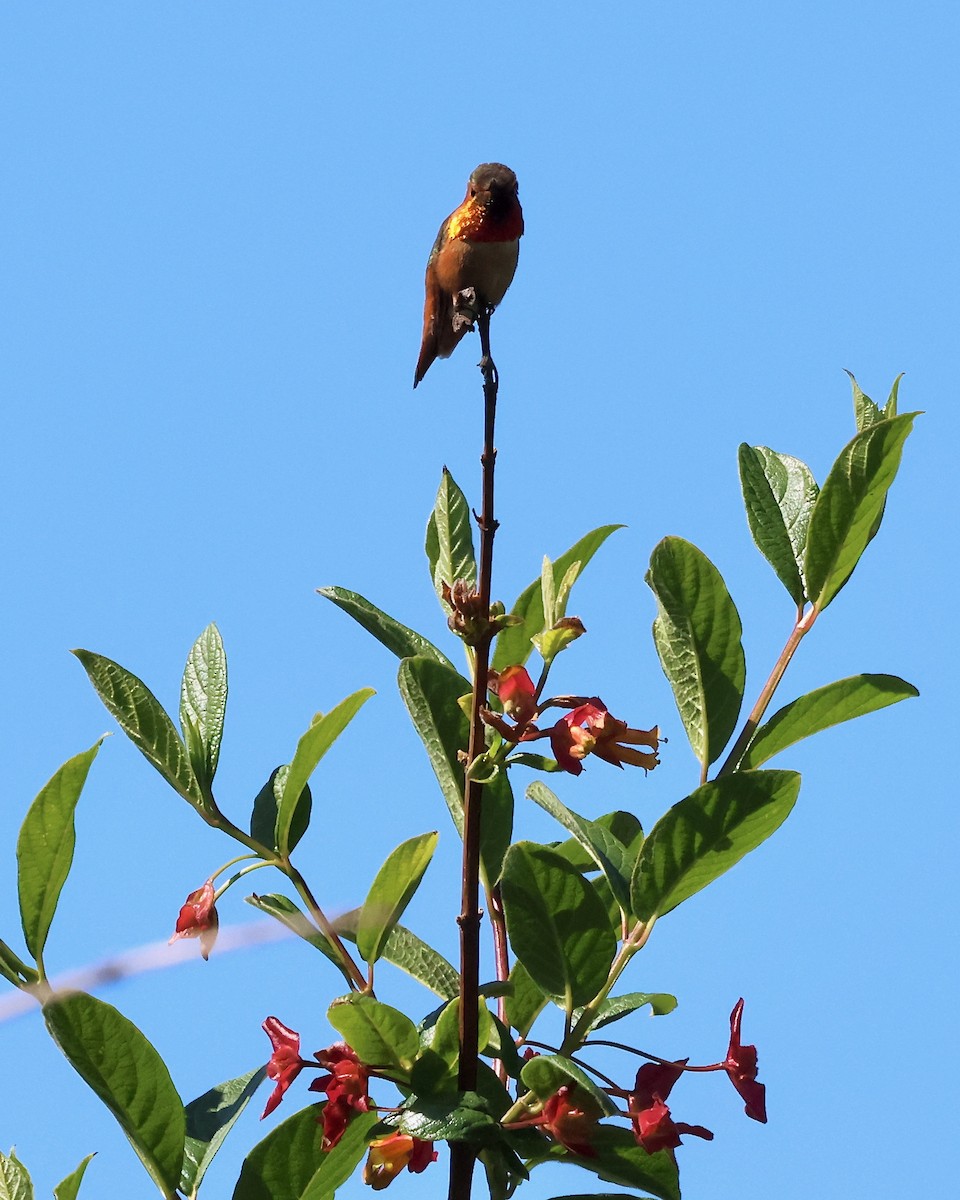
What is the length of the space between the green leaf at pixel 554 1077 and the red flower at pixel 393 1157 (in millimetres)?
151

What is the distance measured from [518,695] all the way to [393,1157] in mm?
577

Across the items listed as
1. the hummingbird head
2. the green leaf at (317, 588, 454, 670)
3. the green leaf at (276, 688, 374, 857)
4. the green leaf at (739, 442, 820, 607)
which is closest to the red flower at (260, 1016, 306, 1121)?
the green leaf at (276, 688, 374, 857)

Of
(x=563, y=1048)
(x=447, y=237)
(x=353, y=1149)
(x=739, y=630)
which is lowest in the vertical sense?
(x=353, y=1149)

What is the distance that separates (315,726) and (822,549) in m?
0.77

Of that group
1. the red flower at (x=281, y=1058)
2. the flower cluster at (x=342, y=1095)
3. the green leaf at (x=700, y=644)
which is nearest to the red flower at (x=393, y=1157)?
the flower cluster at (x=342, y=1095)

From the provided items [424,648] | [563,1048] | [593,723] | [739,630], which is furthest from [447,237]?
[563,1048]

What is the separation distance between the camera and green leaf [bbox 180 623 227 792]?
76.2 inches

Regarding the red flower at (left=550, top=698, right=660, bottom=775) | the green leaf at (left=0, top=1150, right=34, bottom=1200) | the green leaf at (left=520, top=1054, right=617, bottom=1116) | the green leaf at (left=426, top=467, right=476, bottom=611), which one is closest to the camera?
the green leaf at (left=520, top=1054, right=617, bottom=1116)

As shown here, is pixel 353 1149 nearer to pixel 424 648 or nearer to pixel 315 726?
pixel 315 726

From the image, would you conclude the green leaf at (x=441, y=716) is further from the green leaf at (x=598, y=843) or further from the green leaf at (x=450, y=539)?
the green leaf at (x=450, y=539)

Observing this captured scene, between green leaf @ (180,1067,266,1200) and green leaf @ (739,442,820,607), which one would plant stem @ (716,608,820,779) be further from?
green leaf @ (180,1067,266,1200)

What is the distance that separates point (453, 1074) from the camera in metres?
1.65

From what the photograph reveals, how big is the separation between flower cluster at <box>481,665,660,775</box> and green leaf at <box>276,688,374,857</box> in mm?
265

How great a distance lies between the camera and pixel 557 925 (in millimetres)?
1702
